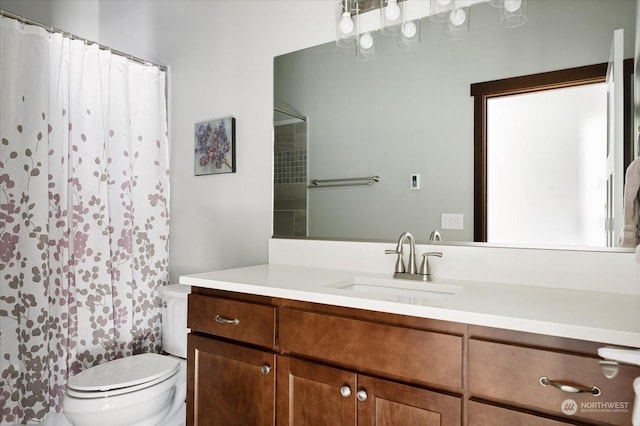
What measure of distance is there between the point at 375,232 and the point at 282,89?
2.82 ft

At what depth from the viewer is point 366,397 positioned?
1.11 metres

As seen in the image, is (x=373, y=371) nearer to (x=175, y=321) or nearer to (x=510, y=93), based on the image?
(x=510, y=93)

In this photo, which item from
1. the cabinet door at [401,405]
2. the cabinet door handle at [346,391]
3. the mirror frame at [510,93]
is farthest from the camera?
the mirror frame at [510,93]

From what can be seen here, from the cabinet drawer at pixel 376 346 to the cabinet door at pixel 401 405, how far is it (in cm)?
3

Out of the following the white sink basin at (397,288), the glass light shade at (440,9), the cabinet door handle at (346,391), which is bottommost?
the cabinet door handle at (346,391)

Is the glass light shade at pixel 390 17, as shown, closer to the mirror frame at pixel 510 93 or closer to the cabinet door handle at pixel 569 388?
the mirror frame at pixel 510 93

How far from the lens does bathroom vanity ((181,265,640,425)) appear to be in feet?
2.88

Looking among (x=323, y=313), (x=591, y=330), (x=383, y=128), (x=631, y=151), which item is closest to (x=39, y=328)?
(x=323, y=313)

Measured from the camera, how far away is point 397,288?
1491mm

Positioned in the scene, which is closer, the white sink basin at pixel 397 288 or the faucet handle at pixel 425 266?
the white sink basin at pixel 397 288

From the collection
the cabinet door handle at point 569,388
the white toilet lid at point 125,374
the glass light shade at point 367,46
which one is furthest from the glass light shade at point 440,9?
the white toilet lid at point 125,374

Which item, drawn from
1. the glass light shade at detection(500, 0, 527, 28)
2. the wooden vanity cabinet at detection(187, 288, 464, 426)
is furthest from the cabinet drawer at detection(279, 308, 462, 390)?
the glass light shade at detection(500, 0, 527, 28)

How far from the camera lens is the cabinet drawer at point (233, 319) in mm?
1314

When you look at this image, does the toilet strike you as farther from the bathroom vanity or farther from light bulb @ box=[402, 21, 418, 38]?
light bulb @ box=[402, 21, 418, 38]
